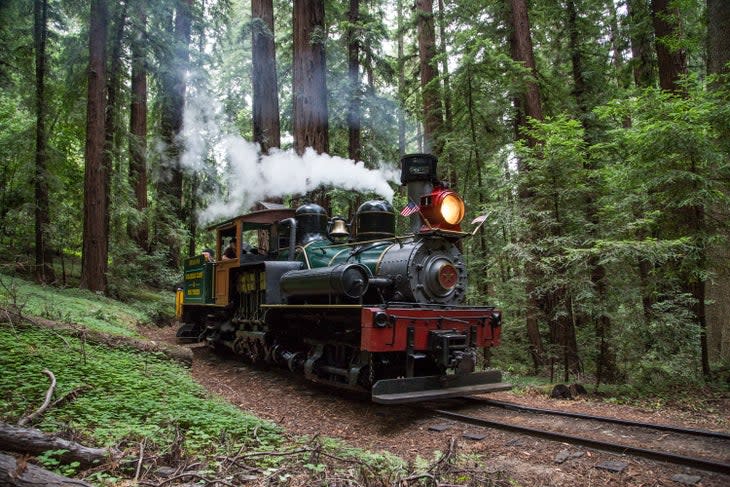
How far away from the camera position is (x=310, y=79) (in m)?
14.0

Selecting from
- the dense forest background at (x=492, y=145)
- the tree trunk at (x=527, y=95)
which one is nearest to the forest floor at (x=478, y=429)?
the dense forest background at (x=492, y=145)

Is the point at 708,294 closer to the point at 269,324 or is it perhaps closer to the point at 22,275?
the point at 269,324

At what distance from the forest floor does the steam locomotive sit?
1.25ft

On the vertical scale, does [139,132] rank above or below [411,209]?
above

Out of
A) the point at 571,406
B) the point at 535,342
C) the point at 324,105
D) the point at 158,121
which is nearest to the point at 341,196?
the point at 324,105

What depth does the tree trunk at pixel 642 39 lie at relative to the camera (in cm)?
1143

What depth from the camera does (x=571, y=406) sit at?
6668mm

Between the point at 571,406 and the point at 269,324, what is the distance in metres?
5.08

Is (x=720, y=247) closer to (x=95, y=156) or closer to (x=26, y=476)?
(x=26, y=476)

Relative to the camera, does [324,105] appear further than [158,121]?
No

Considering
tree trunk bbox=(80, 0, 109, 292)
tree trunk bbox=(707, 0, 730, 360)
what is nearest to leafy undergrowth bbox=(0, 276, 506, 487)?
tree trunk bbox=(707, 0, 730, 360)

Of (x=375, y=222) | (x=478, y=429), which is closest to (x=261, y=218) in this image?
(x=375, y=222)

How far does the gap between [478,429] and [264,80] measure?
506 inches

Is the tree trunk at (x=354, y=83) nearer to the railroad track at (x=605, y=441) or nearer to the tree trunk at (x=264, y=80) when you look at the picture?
the tree trunk at (x=264, y=80)
